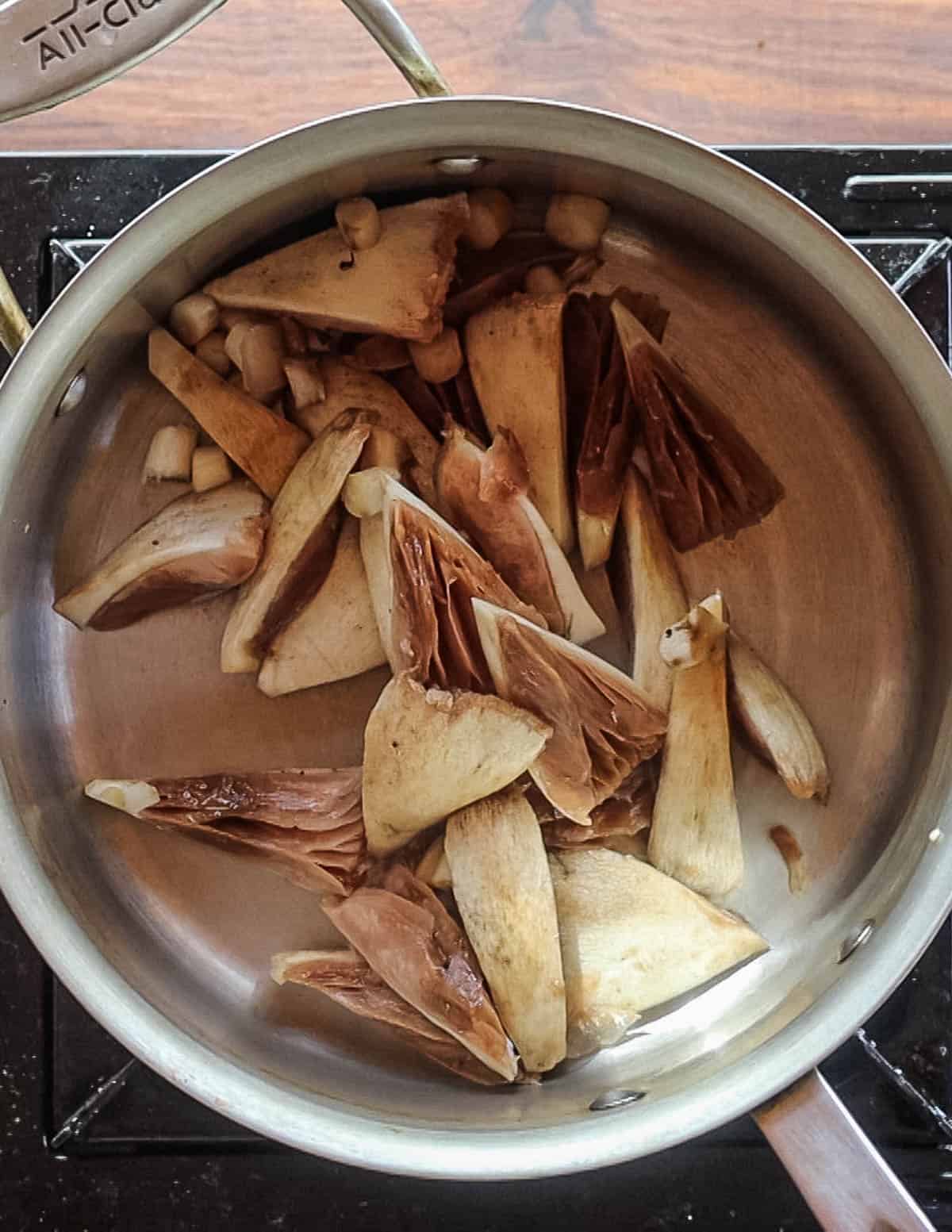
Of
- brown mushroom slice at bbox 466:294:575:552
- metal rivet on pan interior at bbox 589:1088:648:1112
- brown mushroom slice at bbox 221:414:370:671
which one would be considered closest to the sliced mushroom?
brown mushroom slice at bbox 221:414:370:671

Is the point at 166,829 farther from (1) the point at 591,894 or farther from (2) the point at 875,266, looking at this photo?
(2) the point at 875,266

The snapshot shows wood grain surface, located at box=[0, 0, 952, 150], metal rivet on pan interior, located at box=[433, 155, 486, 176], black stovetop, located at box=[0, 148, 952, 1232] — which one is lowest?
black stovetop, located at box=[0, 148, 952, 1232]

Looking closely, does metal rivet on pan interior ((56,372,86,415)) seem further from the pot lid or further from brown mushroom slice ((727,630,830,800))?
brown mushroom slice ((727,630,830,800))

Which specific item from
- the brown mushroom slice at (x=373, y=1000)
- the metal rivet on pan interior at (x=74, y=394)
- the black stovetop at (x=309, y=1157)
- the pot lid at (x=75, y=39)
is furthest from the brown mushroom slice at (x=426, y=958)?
the pot lid at (x=75, y=39)

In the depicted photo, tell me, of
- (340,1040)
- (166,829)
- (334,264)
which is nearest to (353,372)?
(334,264)

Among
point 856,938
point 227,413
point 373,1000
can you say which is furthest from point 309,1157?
point 227,413

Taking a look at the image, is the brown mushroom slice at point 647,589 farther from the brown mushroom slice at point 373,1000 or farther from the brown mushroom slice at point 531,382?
the brown mushroom slice at point 373,1000
